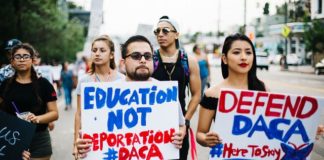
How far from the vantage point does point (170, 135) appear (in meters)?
3.26

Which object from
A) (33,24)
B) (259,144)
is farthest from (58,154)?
(33,24)

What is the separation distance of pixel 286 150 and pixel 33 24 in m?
21.6

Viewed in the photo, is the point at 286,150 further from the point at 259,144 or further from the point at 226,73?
the point at 226,73

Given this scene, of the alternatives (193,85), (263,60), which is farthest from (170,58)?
(263,60)

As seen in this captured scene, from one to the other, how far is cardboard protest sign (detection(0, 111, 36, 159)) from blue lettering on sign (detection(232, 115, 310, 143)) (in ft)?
5.46

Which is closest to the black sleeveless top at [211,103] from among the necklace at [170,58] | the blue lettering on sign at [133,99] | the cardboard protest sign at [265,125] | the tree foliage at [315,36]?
the cardboard protest sign at [265,125]

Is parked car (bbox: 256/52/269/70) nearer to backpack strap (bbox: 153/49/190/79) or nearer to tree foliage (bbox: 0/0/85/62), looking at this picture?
tree foliage (bbox: 0/0/85/62)

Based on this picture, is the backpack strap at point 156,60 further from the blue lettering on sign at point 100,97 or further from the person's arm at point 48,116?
the blue lettering on sign at point 100,97

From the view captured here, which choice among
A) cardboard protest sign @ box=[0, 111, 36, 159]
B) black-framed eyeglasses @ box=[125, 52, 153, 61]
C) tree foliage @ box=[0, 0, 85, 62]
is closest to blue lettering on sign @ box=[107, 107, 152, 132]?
black-framed eyeglasses @ box=[125, 52, 153, 61]

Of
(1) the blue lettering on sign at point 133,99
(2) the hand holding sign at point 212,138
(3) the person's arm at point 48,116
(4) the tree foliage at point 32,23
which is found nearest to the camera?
(2) the hand holding sign at point 212,138

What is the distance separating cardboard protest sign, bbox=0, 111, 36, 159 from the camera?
11.7 ft

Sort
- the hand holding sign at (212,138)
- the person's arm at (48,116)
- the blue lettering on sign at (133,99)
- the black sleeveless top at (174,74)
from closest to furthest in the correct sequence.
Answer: the hand holding sign at (212,138)
the blue lettering on sign at (133,99)
the person's arm at (48,116)
the black sleeveless top at (174,74)

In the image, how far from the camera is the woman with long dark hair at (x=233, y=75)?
315 centimetres

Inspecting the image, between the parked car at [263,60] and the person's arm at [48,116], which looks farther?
the parked car at [263,60]
